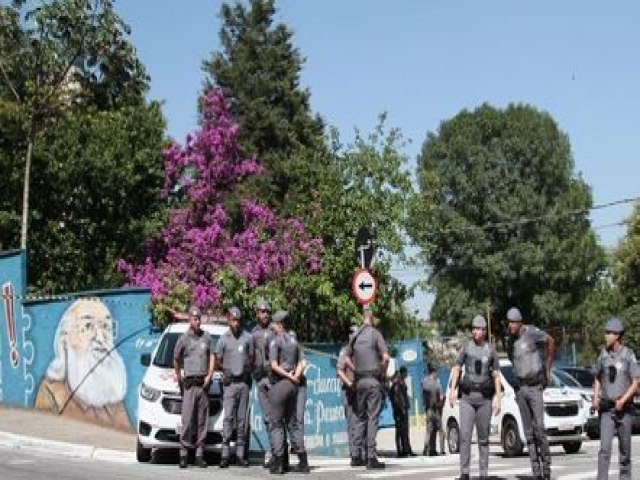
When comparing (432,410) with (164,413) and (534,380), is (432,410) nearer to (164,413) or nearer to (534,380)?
(164,413)

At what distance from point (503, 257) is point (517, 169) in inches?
184

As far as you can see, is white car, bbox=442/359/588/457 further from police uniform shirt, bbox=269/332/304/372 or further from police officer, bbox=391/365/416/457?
police uniform shirt, bbox=269/332/304/372

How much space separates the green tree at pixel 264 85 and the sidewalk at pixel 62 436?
88.5 ft

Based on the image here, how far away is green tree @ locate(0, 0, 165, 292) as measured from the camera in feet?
86.6

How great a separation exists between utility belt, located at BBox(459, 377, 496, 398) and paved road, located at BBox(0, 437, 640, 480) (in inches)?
50.4

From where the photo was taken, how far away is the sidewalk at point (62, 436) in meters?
16.7

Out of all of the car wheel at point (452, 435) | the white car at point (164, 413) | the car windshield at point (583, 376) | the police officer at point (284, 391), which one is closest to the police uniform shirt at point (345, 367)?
the police officer at point (284, 391)

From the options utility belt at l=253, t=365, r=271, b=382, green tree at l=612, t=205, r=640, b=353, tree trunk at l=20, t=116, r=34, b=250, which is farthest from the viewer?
green tree at l=612, t=205, r=640, b=353

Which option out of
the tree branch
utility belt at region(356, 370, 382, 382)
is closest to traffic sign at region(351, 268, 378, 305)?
utility belt at region(356, 370, 382, 382)

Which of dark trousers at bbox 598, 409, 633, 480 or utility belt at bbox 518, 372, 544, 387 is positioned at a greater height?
utility belt at bbox 518, 372, 544, 387

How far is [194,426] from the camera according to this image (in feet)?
47.8

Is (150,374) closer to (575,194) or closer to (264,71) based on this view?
(264,71)

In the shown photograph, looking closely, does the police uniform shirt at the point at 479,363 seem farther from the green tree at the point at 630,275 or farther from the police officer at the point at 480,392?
the green tree at the point at 630,275

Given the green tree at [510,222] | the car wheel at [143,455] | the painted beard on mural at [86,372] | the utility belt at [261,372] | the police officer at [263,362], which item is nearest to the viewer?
the police officer at [263,362]
